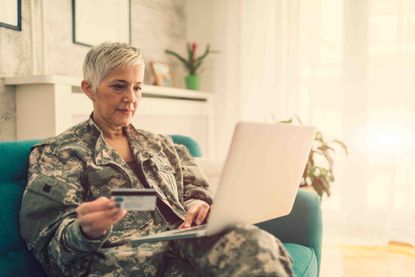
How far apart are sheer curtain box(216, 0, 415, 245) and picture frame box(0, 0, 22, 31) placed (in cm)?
173

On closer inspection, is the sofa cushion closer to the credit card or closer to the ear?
the credit card

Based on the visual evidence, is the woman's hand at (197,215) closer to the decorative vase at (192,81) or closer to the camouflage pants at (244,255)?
the camouflage pants at (244,255)

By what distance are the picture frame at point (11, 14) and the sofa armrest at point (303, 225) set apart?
1.39m

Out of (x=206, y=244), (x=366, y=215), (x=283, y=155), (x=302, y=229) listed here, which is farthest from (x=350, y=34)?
(x=206, y=244)

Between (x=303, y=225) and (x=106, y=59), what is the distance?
894 millimetres

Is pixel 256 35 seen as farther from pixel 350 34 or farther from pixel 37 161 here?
pixel 37 161

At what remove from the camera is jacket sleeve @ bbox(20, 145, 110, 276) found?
94 cm

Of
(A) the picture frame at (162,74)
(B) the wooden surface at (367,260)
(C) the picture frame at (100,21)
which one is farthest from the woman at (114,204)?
(A) the picture frame at (162,74)

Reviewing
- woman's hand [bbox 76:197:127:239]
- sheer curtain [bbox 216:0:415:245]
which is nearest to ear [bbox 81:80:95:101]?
woman's hand [bbox 76:197:127:239]

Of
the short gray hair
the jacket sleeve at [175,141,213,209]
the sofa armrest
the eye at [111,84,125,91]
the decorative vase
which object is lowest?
the sofa armrest

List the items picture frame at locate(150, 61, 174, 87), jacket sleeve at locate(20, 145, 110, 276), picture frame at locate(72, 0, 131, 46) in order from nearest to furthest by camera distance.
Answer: jacket sleeve at locate(20, 145, 110, 276) < picture frame at locate(72, 0, 131, 46) < picture frame at locate(150, 61, 174, 87)

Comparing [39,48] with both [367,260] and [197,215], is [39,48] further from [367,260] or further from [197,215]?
[367,260]

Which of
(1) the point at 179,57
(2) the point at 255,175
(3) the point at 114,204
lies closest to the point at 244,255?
(2) the point at 255,175

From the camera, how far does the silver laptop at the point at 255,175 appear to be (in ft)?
2.59
